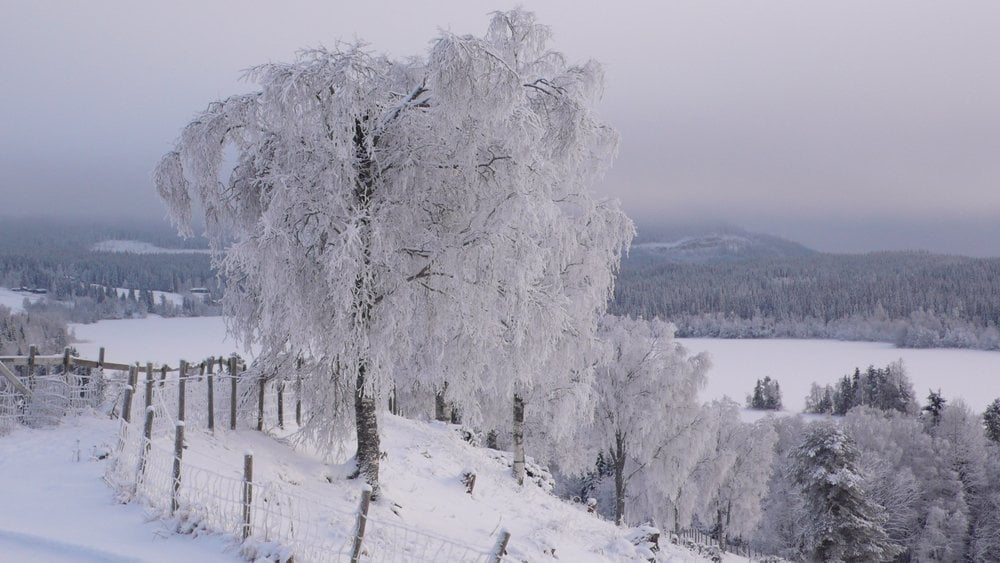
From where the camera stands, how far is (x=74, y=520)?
7.94m

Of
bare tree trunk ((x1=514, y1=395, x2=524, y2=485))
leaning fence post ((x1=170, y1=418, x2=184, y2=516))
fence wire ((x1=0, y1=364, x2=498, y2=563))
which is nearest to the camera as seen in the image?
fence wire ((x1=0, y1=364, x2=498, y2=563))

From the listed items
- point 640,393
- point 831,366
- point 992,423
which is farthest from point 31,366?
point 831,366

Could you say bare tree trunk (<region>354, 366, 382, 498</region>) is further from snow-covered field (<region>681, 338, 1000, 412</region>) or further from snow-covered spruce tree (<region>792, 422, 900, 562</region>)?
snow-covered field (<region>681, 338, 1000, 412</region>)

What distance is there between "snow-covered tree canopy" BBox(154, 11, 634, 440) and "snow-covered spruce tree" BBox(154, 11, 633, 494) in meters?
0.03

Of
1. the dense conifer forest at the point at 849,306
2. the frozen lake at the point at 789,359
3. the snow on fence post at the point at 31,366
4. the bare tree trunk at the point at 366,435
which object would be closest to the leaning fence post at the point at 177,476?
the bare tree trunk at the point at 366,435

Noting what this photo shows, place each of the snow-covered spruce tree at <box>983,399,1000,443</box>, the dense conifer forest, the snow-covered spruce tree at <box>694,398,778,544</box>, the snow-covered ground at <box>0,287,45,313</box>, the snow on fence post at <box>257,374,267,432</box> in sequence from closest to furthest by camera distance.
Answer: the snow on fence post at <box>257,374,267,432</box> → the snow-covered spruce tree at <box>694,398,778,544</box> → the snow-covered spruce tree at <box>983,399,1000,443</box> → the dense conifer forest → the snow-covered ground at <box>0,287,45,313</box>

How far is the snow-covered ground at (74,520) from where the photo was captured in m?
7.07

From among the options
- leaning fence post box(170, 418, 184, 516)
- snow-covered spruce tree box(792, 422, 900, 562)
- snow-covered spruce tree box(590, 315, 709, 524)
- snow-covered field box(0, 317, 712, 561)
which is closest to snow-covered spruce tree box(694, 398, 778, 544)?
snow-covered spruce tree box(590, 315, 709, 524)

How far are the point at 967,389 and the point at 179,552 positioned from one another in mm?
101236

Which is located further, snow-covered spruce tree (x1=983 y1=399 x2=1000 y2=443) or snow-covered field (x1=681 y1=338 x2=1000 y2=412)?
snow-covered field (x1=681 y1=338 x2=1000 y2=412)

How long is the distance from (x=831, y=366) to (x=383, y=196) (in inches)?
4539

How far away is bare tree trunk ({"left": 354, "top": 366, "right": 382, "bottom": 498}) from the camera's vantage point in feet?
35.7

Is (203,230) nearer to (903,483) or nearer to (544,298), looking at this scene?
(544,298)

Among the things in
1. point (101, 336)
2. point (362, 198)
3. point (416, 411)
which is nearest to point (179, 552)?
point (362, 198)
